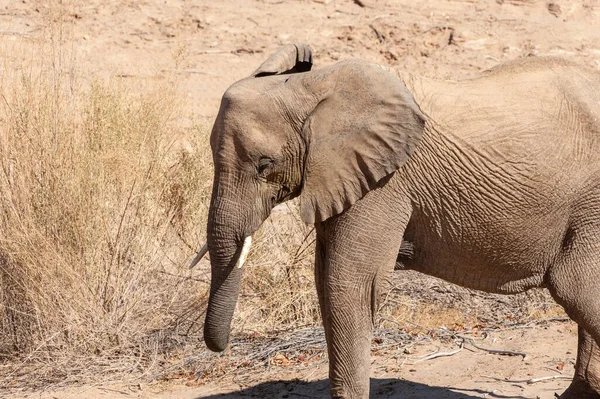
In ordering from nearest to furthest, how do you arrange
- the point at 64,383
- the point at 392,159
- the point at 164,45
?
the point at 392,159
the point at 64,383
the point at 164,45

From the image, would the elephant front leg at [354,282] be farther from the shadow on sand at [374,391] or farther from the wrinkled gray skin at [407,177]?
the shadow on sand at [374,391]

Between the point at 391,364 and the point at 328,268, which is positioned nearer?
the point at 328,268

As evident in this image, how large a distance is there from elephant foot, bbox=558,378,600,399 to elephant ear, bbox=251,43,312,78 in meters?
2.21

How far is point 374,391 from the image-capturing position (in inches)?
242

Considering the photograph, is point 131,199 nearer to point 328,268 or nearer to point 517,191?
point 328,268

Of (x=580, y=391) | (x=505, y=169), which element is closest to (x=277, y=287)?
(x=580, y=391)

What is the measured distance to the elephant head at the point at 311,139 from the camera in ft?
15.4

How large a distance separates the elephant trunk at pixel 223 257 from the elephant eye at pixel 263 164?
18 centimetres

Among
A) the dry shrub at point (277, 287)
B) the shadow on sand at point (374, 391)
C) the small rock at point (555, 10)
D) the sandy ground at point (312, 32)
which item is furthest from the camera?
the small rock at point (555, 10)

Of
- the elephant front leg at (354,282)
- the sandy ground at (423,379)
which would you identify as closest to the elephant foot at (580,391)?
the sandy ground at (423,379)

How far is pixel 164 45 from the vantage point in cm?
1333

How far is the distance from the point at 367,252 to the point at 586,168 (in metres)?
1.10

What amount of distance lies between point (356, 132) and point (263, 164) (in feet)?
1.46

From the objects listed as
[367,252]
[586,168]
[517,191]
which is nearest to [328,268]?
[367,252]
